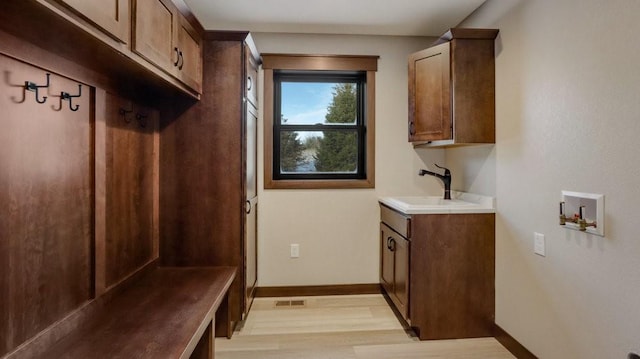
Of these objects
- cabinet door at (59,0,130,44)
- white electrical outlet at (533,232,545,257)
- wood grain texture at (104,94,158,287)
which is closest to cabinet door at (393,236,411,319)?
white electrical outlet at (533,232,545,257)

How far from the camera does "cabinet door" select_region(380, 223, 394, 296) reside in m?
2.78

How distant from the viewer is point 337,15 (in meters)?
2.72

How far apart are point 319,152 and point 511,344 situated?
2.15 m

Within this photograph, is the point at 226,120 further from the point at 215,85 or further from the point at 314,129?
the point at 314,129

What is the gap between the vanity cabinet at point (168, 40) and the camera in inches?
57.1

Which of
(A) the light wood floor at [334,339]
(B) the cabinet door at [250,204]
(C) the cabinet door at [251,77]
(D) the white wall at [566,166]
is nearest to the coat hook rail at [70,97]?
(B) the cabinet door at [250,204]

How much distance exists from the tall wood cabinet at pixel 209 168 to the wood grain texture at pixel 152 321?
24 centimetres

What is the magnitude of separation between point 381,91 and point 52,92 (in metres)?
2.53

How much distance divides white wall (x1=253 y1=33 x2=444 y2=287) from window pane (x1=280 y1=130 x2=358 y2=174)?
24cm

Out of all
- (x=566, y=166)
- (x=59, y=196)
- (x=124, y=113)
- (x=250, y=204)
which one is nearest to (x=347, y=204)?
(x=250, y=204)

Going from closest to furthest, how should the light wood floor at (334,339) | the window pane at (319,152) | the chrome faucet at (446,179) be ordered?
the light wood floor at (334,339) < the chrome faucet at (446,179) < the window pane at (319,152)

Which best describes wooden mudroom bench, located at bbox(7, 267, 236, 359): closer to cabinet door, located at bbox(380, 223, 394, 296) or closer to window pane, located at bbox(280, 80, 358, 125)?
cabinet door, located at bbox(380, 223, 394, 296)

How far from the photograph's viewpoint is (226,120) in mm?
2312

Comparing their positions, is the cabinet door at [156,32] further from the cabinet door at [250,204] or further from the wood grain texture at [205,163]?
the cabinet door at [250,204]
